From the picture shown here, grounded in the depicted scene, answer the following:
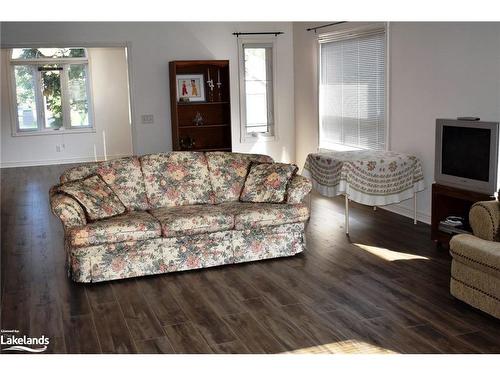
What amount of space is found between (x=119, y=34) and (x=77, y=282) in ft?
15.2

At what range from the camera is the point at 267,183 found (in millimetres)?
5480

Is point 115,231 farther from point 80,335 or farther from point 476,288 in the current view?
point 476,288

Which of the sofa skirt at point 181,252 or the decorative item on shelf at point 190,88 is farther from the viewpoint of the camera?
the decorative item on shelf at point 190,88

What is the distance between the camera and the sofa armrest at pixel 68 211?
4.65 m

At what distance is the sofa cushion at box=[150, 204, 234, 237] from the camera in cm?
488

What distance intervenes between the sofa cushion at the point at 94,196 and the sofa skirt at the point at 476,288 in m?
2.70

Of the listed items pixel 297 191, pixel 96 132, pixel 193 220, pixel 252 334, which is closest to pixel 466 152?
pixel 297 191

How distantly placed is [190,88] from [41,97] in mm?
4689

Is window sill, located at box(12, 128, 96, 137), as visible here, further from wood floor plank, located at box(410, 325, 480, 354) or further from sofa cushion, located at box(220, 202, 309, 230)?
wood floor plank, located at box(410, 325, 480, 354)

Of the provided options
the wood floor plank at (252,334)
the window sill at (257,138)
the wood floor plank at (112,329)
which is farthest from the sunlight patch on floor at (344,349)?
the window sill at (257,138)

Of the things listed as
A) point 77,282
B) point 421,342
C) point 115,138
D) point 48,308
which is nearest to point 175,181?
point 77,282

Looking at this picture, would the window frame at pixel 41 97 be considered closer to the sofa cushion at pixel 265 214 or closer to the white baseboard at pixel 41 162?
the white baseboard at pixel 41 162

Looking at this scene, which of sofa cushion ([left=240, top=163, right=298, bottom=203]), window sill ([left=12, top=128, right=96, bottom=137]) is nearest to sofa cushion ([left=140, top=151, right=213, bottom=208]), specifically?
sofa cushion ([left=240, top=163, right=298, bottom=203])
